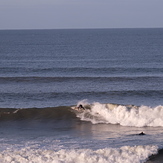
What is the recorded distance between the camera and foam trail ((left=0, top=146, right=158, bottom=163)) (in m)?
15.2

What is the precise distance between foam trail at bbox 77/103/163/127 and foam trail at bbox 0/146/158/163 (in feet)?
15.8

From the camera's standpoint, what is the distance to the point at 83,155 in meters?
15.3

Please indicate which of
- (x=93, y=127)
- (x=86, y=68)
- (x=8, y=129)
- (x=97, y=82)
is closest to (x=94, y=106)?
(x=93, y=127)

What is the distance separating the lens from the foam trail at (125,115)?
20.7 metres

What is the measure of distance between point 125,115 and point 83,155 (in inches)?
264

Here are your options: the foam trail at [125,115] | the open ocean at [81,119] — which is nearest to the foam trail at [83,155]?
the open ocean at [81,119]

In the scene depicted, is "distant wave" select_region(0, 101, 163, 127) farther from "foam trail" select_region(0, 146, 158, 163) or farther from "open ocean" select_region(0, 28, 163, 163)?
"foam trail" select_region(0, 146, 158, 163)

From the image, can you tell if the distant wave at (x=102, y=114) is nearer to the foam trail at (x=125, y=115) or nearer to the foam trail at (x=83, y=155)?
the foam trail at (x=125, y=115)

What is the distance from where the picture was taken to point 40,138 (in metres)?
18.3

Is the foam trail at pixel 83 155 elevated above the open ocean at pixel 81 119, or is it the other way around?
the open ocean at pixel 81 119

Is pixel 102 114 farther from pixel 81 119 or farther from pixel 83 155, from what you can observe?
pixel 83 155

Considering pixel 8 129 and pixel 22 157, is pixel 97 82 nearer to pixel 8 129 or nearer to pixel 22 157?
pixel 8 129

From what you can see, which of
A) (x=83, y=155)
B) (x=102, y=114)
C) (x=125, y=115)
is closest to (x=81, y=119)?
(x=102, y=114)

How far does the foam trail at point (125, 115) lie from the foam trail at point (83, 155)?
480cm
